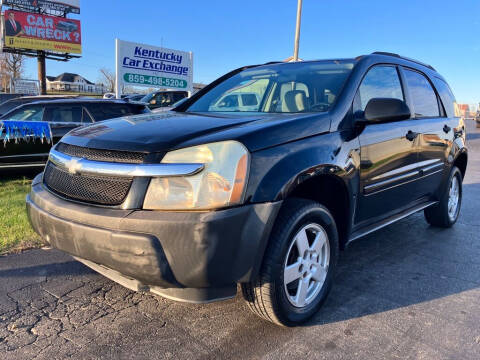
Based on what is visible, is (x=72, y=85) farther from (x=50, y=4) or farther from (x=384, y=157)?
(x=384, y=157)

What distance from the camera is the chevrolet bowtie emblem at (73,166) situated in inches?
90.5

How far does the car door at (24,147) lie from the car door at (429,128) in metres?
5.79

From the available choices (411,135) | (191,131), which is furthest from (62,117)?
(411,135)

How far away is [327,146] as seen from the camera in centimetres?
259

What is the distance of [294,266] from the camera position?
2418mm

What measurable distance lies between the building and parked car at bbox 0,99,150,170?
169ft

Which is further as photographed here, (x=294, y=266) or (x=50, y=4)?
(x=50, y=4)

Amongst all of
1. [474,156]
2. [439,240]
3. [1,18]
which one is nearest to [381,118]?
[439,240]

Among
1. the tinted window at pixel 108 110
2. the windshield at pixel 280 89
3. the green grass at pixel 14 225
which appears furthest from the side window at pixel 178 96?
the windshield at pixel 280 89

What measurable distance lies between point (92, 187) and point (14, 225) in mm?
2693

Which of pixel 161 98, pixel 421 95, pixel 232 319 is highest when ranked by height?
pixel 161 98

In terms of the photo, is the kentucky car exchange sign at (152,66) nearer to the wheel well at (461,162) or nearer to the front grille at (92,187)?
the wheel well at (461,162)

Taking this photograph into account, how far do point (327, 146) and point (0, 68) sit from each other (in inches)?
2090

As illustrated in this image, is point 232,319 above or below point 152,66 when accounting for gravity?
below
